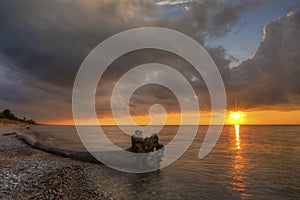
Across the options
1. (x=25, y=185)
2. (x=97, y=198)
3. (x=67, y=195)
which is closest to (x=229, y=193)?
(x=97, y=198)

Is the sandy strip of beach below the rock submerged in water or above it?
below

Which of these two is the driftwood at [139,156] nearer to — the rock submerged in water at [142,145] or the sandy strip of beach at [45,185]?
the rock submerged in water at [142,145]

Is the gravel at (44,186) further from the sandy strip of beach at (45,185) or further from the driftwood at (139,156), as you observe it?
the driftwood at (139,156)

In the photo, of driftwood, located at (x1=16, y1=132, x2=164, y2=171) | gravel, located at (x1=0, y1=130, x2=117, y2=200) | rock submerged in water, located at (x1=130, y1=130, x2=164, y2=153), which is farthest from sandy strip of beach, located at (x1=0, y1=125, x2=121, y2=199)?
rock submerged in water, located at (x1=130, y1=130, x2=164, y2=153)

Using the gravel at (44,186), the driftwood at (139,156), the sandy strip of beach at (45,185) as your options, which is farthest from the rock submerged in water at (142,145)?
the gravel at (44,186)

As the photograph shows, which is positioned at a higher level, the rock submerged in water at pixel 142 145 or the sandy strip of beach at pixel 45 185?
the rock submerged in water at pixel 142 145

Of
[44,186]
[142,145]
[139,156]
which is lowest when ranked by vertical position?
[44,186]

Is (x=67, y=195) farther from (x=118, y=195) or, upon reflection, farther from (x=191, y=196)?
(x=191, y=196)

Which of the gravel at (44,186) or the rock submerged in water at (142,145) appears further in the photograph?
the rock submerged in water at (142,145)

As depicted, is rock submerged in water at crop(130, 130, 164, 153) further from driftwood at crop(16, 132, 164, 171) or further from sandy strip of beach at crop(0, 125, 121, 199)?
sandy strip of beach at crop(0, 125, 121, 199)

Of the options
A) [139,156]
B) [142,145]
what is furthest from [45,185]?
[142,145]

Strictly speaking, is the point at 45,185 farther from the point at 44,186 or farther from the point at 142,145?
the point at 142,145

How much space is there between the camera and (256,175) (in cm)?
1903

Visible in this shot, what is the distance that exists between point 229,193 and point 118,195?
7.50 meters
